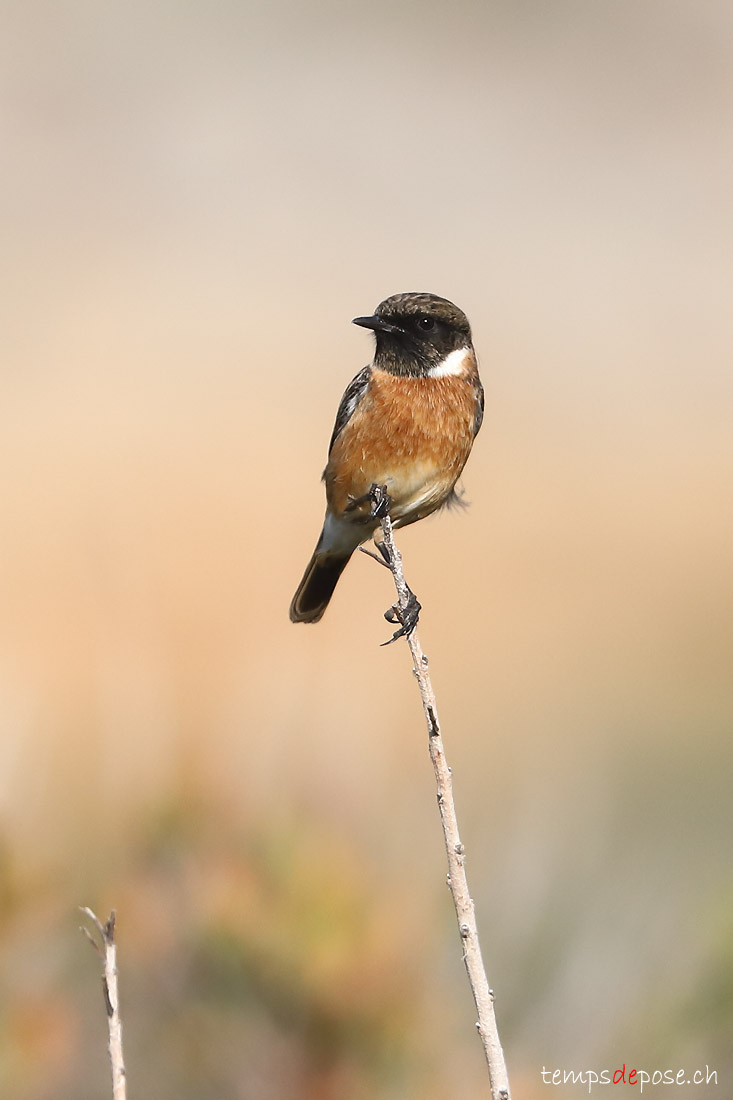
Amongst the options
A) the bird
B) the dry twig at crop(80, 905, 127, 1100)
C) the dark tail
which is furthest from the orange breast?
the dry twig at crop(80, 905, 127, 1100)

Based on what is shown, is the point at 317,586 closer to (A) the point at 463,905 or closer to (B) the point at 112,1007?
(A) the point at 463,905

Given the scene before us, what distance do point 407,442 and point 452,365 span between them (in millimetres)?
362

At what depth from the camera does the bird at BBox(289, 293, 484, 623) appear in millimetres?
4062

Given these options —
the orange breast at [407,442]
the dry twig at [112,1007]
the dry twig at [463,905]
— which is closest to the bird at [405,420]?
the orange breast at [407,442]

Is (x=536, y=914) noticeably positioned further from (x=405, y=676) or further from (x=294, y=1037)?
(x=405, y=676)

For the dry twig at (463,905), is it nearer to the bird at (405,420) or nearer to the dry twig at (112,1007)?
the dry twig at (112,1007)

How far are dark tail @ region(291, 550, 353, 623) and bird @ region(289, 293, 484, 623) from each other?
13cm

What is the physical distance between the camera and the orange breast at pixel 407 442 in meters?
4.05

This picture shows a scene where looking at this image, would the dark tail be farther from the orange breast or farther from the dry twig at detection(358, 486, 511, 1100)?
the dry twig at detection(358, 486, 511, 1100)

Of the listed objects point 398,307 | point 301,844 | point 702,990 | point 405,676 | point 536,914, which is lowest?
point 702,990

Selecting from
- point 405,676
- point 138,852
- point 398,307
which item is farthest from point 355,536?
point 138,852

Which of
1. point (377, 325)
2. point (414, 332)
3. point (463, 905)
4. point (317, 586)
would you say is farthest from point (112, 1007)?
point (317, 586)

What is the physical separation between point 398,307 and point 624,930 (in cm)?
195

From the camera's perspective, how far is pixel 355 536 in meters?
4.38
